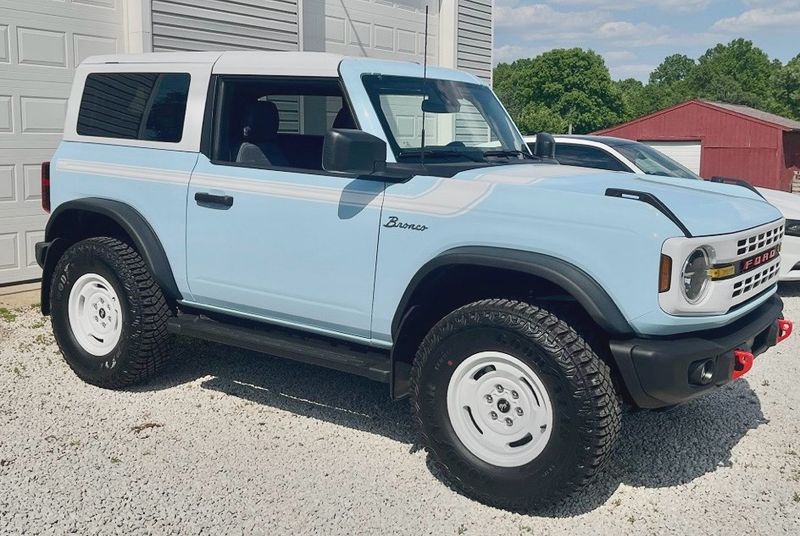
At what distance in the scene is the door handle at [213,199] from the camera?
4809 mm

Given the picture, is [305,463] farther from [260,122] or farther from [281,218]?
[260,122]

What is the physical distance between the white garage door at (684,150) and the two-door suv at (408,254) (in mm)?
33075

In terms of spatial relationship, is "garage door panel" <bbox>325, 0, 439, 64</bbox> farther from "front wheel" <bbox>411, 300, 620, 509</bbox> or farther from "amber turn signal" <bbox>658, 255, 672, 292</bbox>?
"amber turn signal" <bbox>658, 255, 672, 292</bbox>

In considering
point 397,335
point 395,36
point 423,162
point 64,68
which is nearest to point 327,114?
point 423,162

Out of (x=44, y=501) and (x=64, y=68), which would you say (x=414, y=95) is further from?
(x=64, y=68)

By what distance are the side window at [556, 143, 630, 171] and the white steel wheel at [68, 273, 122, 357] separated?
15.0 feet

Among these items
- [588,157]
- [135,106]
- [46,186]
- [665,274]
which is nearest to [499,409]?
[665,274]

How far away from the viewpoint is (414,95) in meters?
4.91

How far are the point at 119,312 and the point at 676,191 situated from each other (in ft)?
11.0

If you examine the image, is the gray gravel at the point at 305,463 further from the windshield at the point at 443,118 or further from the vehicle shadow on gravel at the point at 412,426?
the windshield at the point at 443,118

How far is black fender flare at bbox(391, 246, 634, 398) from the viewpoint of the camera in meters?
3.63

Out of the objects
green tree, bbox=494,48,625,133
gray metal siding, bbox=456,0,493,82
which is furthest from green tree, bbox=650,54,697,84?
gray metal siding, bbox=456,0,493,82

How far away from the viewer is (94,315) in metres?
5.57

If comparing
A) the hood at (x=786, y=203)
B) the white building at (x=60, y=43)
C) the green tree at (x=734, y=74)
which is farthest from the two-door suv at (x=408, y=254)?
the green tree at (x=734, y=74)
